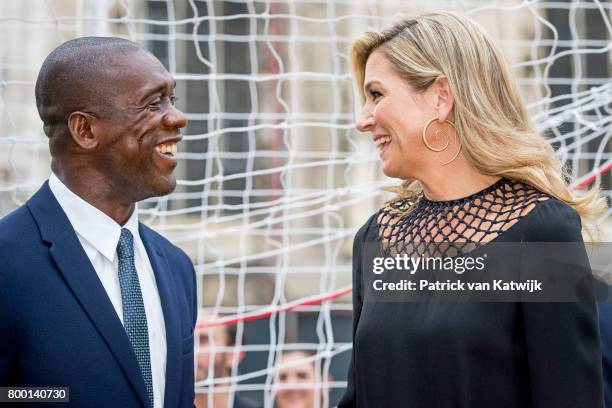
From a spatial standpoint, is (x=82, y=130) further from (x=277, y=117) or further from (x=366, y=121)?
(x=277, y=117)

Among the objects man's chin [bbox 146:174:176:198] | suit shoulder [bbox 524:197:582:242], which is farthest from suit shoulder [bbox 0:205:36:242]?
suit shoulder [bbox 524:197:582:242]

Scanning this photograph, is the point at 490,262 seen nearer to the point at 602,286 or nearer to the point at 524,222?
the point at 524,222

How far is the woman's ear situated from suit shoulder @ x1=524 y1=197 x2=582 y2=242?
0.31 m

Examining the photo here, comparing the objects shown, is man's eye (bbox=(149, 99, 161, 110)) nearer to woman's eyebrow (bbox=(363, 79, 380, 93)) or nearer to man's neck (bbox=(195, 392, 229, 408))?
woman's eyebrow (bbox=(363, 79, 380, 93))

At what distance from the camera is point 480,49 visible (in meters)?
1.97

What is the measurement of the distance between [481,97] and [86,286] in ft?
3.12

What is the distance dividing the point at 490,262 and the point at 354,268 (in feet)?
1.32

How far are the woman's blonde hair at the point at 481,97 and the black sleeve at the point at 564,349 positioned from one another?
Result: 0.59 feet

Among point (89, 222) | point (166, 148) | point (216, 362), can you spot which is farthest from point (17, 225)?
point (216, 362)

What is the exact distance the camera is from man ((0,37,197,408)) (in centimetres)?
174

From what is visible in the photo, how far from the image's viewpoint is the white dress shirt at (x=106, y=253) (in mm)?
1883

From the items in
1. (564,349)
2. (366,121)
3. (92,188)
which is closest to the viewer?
(564,349)

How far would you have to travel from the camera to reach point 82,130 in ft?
6.31

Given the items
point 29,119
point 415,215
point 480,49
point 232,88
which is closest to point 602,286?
point 415,215
